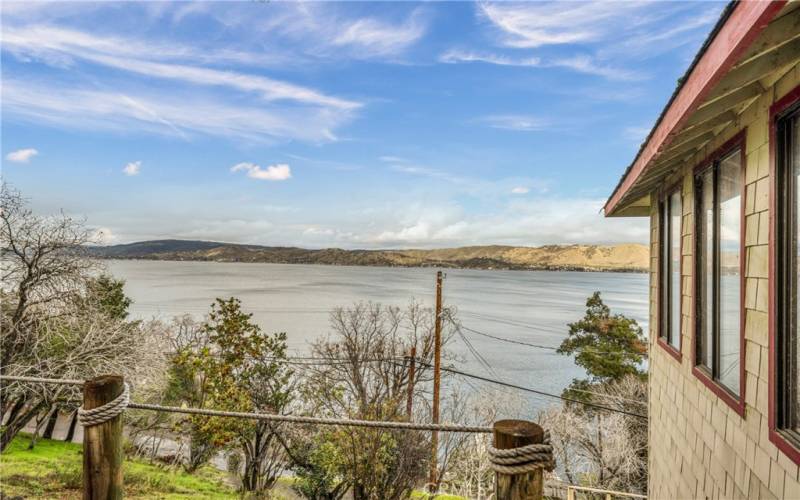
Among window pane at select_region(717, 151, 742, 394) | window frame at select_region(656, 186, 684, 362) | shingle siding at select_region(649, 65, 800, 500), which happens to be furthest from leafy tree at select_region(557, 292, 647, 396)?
window pane at select_region(717, 151, 742, 394)

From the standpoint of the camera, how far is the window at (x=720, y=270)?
2510 millimetres

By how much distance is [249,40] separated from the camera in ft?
70.4

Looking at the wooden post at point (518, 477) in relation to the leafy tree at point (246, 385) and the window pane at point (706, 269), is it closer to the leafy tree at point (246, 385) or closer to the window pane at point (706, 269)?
the window pane at point (706, 269)

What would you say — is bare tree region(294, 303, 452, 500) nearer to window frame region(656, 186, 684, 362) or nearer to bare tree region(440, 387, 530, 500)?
bare tree region(440, 387, 530, 500)

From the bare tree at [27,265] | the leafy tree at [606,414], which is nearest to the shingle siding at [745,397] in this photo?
the leafy tree at [606,414]

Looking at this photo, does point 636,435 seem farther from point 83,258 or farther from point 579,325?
point 83,258

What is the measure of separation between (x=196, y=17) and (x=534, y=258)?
48297 millimetres

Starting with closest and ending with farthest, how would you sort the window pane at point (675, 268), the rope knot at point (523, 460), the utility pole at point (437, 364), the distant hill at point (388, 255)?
the rope knot at point (523, 460)
the window pane at point (675, 268)
the utility pole at point (437, 364)
the distant hill at point (388, 255)

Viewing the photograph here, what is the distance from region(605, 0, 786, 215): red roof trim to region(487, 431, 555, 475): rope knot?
4.27 ft

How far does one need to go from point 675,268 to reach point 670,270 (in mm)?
225

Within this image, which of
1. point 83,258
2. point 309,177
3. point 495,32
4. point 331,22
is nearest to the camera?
point 83,258

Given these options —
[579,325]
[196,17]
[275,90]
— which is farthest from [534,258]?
[196,17]

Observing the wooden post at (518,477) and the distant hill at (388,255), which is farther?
the distant hill at (388,255)

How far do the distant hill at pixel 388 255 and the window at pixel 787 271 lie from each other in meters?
39.9
